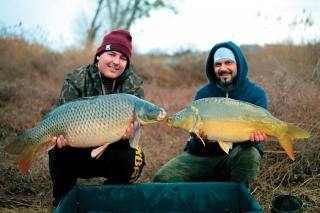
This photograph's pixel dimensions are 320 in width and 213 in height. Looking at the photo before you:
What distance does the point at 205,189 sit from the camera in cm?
214

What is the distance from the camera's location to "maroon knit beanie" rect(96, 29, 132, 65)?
7.62 feet

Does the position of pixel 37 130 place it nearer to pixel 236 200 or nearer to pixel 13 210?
pixel 13 210

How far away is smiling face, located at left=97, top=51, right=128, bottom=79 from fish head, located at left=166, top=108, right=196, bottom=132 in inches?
21.0

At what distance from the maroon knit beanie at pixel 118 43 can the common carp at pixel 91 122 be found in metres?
0.45

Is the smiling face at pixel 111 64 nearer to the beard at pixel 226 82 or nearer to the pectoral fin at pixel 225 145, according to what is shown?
the beard at pixel 226 82

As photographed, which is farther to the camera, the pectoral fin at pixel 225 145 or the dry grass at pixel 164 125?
the dry grass at pixel 164 125

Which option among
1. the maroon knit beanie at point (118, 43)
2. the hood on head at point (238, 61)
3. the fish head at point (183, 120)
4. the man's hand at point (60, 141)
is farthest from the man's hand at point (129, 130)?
the hood on head at point (238, 61)

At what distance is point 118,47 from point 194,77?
700 centimetres

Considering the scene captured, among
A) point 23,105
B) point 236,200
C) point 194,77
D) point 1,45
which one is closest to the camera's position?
point 236,200

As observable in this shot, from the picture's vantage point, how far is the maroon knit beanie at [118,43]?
2.32m

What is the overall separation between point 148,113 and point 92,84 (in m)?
0.62

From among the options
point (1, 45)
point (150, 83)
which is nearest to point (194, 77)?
point (150, 83)

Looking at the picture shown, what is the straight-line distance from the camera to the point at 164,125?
4566 mm

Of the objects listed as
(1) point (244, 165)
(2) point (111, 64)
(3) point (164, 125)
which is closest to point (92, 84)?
(2) point (111, 64)
